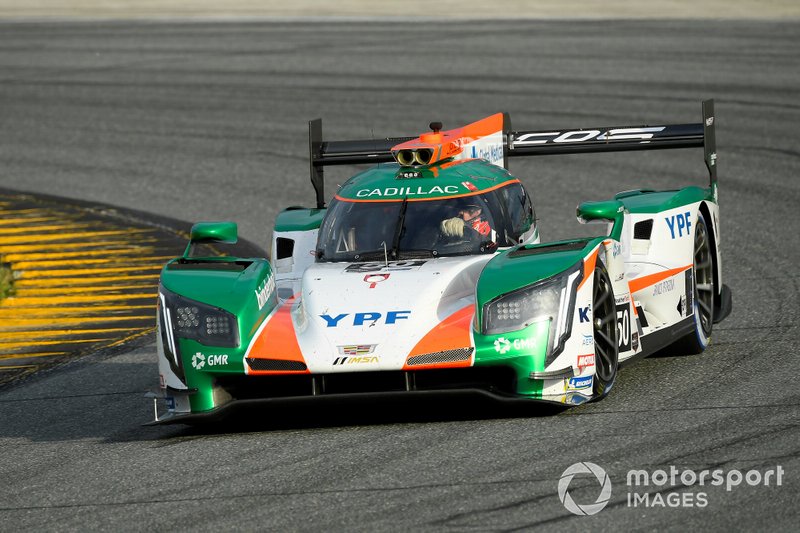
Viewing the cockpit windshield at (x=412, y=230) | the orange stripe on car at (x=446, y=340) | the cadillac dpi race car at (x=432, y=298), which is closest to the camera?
the orange stripe on car at (x=446, y=340)

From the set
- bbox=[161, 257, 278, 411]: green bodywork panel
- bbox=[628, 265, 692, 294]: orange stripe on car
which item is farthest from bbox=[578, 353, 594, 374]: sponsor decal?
bbox=[161, 257, 278, 411]: green bodywork panel

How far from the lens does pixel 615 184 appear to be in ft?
59.0

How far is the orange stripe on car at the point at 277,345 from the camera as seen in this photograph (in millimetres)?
8305

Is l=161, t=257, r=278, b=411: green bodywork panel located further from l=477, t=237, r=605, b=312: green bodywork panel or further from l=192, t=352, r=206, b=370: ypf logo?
l=477, t=237, r=605, b=312: green bodywork panel

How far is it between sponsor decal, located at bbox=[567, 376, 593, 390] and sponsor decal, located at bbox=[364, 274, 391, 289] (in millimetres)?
1352

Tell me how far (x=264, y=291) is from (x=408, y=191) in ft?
4.31

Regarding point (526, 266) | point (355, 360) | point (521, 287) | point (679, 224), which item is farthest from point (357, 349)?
point (679, 224)

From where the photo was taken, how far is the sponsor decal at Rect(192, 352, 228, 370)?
333 inches

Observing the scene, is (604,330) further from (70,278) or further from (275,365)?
(70,278)

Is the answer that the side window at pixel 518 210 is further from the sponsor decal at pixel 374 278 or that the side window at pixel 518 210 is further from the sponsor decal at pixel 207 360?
the sponsor decal at pixel 207 360

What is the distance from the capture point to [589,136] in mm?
11633

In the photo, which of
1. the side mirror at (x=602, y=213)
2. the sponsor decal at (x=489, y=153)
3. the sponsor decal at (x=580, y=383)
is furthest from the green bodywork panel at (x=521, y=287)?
the sponsor decal at (x=489, y=153)

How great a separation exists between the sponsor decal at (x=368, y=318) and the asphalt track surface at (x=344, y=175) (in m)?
0.63

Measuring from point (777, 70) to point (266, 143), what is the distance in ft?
30.2
